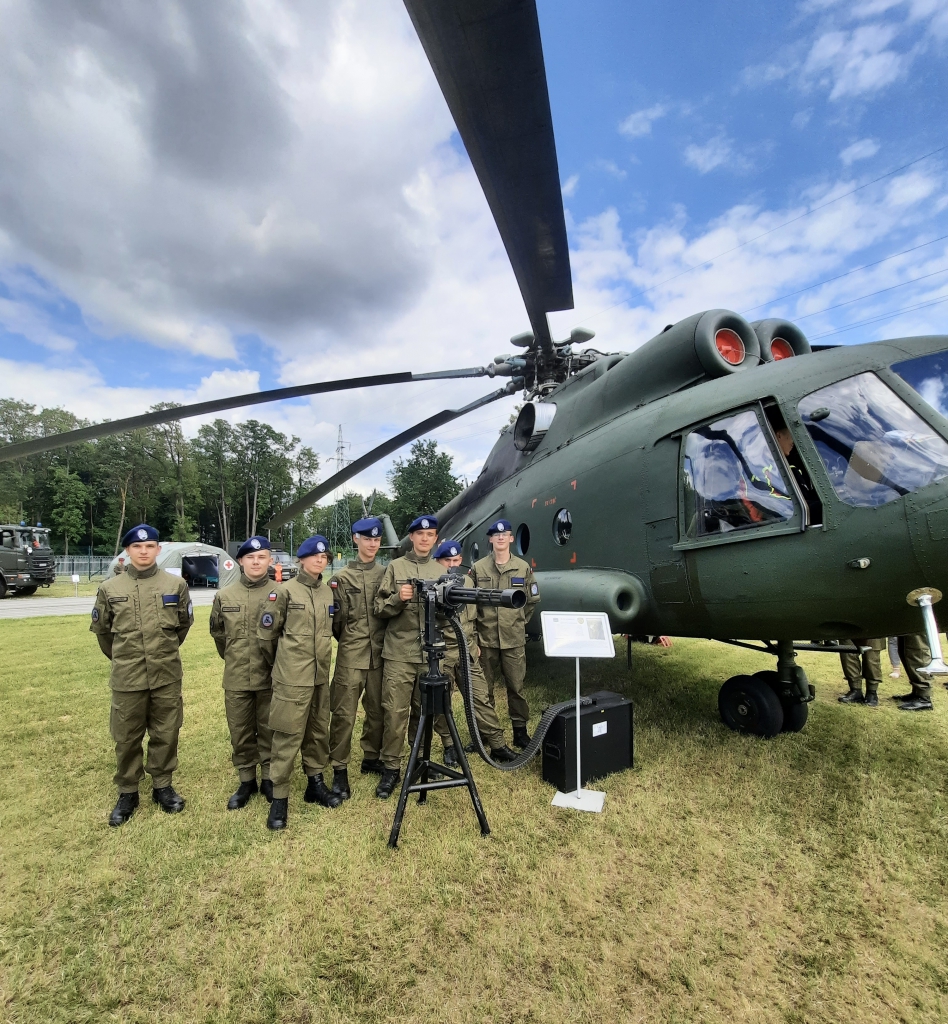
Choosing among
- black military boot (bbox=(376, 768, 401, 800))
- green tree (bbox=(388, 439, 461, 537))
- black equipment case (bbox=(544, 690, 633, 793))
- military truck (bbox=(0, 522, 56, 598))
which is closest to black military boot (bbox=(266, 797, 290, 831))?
black military boot (bbox=(376, 768, 401, 800))

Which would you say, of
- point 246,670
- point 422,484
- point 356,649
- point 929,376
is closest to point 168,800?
point 246,670

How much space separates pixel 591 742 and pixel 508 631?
1.31 meters

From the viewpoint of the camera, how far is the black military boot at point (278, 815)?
144 inches

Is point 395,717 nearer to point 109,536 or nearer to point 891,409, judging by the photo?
point 891,409

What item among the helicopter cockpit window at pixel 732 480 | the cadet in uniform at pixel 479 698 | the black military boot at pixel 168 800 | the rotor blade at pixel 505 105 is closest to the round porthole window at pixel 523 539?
the cadet in uniform at pixel 479 698

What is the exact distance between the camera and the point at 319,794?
159 inches

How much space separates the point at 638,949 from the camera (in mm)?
2510

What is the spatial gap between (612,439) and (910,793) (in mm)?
3448

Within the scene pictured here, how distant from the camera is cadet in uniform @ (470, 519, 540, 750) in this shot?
5203 millimetres

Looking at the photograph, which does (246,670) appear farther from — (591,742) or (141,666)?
(591,742)

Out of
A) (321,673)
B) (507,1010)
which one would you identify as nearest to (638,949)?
(507,1010)

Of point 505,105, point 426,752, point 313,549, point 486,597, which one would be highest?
point 505,105

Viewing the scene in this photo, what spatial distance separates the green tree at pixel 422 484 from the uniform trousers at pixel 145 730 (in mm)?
39221

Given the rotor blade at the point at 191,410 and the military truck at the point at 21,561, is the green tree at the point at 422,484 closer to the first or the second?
the military truck at the point at 21,561
